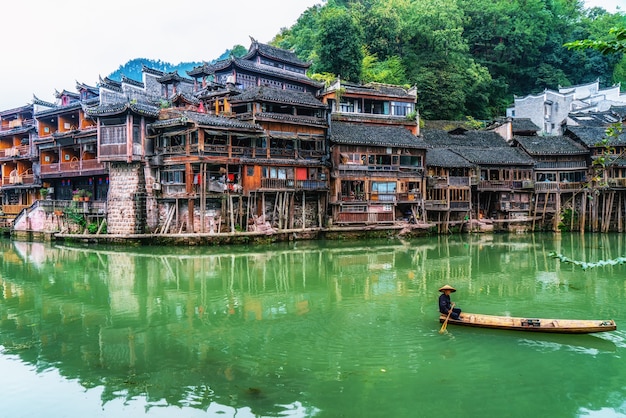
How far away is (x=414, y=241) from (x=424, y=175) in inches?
232

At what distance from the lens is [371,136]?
31.8 metres

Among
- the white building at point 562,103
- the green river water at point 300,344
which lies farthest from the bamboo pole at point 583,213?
the green river water at point 300,344

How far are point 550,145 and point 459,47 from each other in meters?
13.4

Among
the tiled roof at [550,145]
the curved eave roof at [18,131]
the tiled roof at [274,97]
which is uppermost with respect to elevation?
the tiled roof at [274,97]

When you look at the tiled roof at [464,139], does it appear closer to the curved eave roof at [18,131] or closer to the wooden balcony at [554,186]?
the wooden balcony at [554,186]

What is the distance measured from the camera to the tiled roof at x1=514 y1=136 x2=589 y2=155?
1373 inches

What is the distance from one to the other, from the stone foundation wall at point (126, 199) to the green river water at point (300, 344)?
7.38m

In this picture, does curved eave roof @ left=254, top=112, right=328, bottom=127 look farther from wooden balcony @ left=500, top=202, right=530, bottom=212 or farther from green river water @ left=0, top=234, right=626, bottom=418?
wooden balcony @ left=500, top=202, right=530, bottom=212

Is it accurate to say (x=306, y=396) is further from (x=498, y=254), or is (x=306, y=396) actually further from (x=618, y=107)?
(x=618, y=107)

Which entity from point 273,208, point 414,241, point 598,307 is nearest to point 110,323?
point 598,307

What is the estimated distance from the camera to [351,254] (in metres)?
23.7

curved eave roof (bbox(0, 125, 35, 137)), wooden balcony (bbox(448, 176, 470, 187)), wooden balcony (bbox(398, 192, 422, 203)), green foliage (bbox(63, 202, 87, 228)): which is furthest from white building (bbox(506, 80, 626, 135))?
curved eave roof (bbox(0, 125, 35, 137))

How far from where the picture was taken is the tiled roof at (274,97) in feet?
94.2

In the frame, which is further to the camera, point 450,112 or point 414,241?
point 450,112
